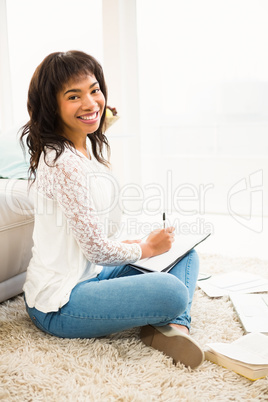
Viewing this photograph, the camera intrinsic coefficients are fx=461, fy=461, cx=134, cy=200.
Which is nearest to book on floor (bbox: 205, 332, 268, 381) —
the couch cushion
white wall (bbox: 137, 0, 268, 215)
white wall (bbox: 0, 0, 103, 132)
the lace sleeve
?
the lace sleeve

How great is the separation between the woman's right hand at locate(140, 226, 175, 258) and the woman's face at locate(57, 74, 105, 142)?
1.34 feet

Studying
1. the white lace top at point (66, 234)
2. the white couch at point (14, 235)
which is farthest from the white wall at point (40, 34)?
the white lace top at point (66, 234)

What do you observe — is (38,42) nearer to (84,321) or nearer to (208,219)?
(208,219)

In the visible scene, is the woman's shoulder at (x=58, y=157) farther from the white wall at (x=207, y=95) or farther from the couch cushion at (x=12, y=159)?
the white wall at (x=207, y=95)

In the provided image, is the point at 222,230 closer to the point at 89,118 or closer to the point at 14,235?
the point at 14,235

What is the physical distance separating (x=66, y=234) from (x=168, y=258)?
35cm

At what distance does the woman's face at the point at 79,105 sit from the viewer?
1350 millimetres

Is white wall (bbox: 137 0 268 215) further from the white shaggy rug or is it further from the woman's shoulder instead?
the woman's shoulder

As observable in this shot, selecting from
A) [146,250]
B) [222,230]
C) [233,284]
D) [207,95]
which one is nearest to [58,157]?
[146,250]

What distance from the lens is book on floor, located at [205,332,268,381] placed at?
1.24 metres

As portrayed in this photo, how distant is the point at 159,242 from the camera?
1.52 meters

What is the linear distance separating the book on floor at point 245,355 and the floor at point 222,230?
1.06 m

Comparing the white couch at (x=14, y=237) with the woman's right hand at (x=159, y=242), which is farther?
the white couch at (x=14, y=237)

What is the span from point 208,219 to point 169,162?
556mm
